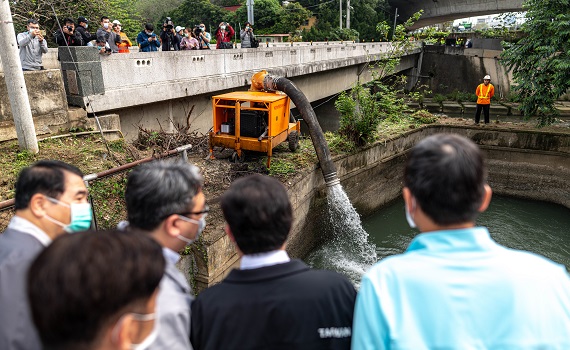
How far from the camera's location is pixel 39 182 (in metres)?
2.13

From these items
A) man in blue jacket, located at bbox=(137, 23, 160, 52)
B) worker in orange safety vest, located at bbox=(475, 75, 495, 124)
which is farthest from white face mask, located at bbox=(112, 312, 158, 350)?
worker in orange safety vest, located at bbox=(475, 75, 495, 124)

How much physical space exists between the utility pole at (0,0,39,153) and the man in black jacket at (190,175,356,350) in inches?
227

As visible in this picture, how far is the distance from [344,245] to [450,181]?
833 centimetres

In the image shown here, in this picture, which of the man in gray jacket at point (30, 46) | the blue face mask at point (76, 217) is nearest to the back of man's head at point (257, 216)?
the blue face mask at point (76, 217)

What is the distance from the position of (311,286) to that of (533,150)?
43.7ft

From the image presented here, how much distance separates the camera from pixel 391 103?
34.4ft

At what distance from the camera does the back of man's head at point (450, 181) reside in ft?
4.89

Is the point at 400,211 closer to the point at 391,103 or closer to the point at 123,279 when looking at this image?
the point at 391,103

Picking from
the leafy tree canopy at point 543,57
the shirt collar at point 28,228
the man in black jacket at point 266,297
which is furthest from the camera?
the leafy tree canopy at point 543,57

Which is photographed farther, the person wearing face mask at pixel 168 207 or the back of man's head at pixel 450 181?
the person wearing face mask at pixel 168 207

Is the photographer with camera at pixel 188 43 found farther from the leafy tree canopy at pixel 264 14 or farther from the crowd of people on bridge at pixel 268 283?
the leafy tree canopy at pixel 264 14

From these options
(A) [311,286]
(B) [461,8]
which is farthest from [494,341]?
(B) [461,8]

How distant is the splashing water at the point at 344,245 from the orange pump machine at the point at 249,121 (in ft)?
6.61

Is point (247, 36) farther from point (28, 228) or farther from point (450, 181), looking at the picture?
point (450, 181)
